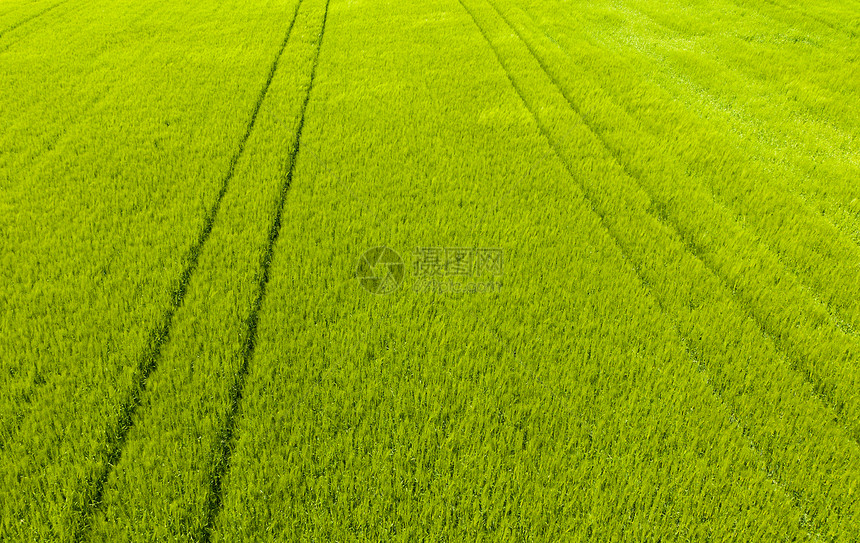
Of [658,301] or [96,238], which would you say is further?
[96,238]

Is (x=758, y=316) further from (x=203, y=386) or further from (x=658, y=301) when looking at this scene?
(x=203, y=386)

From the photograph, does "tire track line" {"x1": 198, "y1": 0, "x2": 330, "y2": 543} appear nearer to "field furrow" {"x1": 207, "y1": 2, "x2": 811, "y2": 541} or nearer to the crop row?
"field furrow" {"x1": 207, "y1": 2, "x2": 811, "y2": 541}

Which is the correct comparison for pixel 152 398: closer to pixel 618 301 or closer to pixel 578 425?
pixel 578 425

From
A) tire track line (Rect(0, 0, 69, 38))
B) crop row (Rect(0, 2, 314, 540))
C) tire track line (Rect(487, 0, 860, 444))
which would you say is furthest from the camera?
tire track line (Rect(0, 0, 69, 38))

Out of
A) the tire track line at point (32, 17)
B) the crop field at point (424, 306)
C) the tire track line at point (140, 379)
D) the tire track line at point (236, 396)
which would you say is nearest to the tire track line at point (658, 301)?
the crop field at point (424, 306)

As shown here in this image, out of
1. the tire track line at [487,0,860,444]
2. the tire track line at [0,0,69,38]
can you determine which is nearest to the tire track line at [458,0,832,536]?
the tire track line at [487,0,860,444]

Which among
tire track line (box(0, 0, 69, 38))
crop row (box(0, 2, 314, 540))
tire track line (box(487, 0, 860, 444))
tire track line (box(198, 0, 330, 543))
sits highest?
tire track line (box(0, 0, 69, 38))

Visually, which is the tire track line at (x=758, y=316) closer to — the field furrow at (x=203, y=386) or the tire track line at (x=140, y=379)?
the field furrow at (x=203, y=386)

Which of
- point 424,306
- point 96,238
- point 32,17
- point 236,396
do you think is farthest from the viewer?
point 32,17

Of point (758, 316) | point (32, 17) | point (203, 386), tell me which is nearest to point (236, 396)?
point (203, 386)

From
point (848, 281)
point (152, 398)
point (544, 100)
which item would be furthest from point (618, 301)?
point (544, 100)
